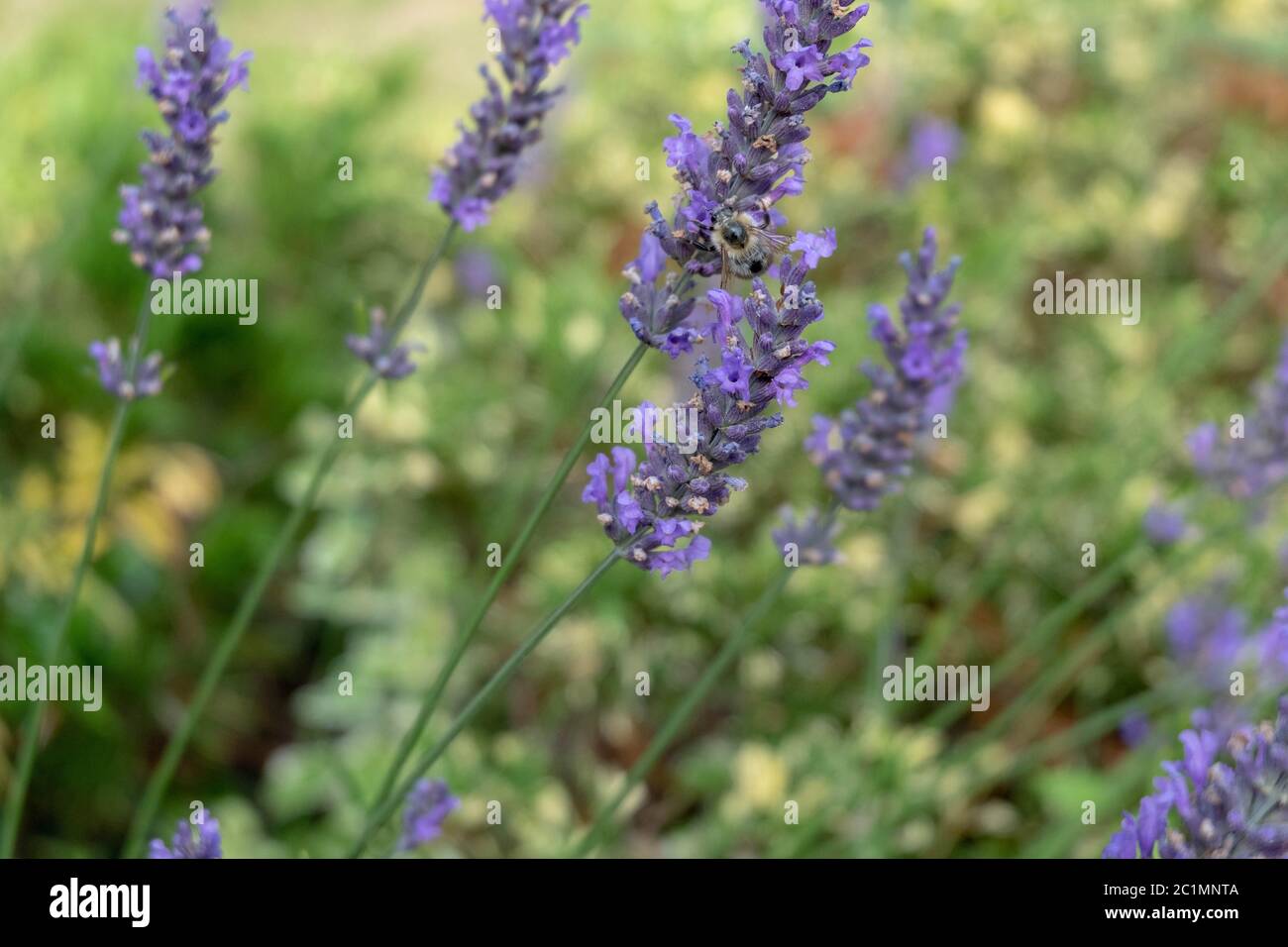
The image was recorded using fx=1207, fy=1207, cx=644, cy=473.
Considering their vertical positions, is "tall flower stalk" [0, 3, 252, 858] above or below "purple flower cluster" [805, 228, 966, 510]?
above

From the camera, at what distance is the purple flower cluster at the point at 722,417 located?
1417 mm

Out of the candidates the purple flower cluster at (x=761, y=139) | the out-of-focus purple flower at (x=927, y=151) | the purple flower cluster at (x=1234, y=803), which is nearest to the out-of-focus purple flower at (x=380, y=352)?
the purple flower cluster at (x=761, y=139)

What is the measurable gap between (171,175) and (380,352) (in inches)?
16.5

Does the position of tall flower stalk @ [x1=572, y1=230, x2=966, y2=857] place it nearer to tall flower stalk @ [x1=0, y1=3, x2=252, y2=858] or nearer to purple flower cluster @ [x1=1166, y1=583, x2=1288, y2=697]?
tall flower stalk @ [x1=0, y1=3, x2=252, y2=858]

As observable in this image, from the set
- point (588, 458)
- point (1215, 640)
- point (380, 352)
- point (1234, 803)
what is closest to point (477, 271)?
point (588, 458)

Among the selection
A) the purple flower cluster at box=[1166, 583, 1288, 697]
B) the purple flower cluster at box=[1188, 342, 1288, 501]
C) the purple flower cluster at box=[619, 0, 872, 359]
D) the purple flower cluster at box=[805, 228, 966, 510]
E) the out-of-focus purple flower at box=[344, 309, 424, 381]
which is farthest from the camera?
the purple flower cluster at box=[1166, 583, 1288, 697]

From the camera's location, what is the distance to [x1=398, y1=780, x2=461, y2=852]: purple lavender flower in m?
2.00

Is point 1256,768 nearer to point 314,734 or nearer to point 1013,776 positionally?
point 1013,776

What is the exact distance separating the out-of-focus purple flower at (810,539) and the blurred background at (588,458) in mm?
684

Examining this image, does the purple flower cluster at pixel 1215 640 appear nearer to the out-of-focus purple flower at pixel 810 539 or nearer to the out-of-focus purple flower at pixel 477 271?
the out-of-focus purple flower at pixel 810 539

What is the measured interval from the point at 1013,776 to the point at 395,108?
3646 millimetres

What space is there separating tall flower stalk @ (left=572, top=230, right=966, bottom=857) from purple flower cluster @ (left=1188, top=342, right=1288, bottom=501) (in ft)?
2.88

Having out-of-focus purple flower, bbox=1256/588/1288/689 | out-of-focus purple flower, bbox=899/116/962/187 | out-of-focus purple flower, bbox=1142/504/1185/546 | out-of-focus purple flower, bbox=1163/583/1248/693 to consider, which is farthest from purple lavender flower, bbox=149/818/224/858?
out-of-focus purple flower, bbox=899/116/962/187

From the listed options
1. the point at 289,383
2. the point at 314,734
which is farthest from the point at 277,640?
the point at 289,383
